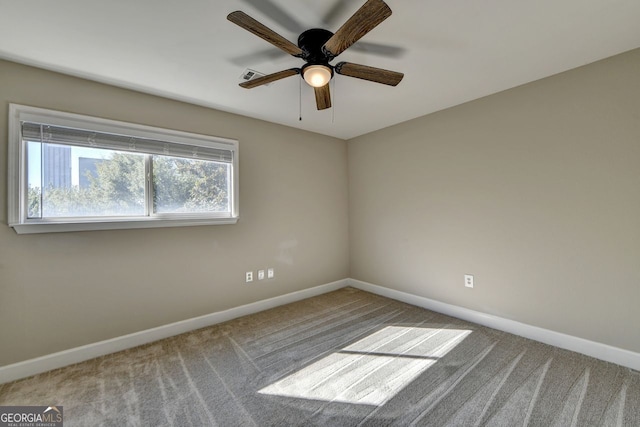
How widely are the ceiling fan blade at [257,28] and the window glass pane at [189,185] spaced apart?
1789 millimetres

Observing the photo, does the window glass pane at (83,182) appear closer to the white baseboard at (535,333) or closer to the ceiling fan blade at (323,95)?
the ceiling fan blade at (323,95)

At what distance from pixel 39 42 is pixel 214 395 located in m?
2.69

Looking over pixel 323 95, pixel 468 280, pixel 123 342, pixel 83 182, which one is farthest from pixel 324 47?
pixel 123 342

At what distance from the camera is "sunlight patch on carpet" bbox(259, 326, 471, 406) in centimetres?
177

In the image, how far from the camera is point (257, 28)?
1.35 m

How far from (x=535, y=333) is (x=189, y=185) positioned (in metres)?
3.71

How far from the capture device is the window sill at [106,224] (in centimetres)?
198

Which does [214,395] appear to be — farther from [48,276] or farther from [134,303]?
[48,276]

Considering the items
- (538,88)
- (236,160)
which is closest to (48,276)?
(236,160)

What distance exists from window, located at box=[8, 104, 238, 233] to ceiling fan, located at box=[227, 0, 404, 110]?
1273mm

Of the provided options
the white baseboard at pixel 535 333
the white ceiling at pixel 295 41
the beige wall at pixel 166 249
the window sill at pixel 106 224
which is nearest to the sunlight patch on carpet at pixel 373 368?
the white baseboard at pixel 535 333

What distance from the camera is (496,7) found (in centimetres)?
152

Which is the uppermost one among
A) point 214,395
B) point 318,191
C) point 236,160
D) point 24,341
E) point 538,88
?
point 538,88

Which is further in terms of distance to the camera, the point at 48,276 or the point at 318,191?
the point at 318,191
